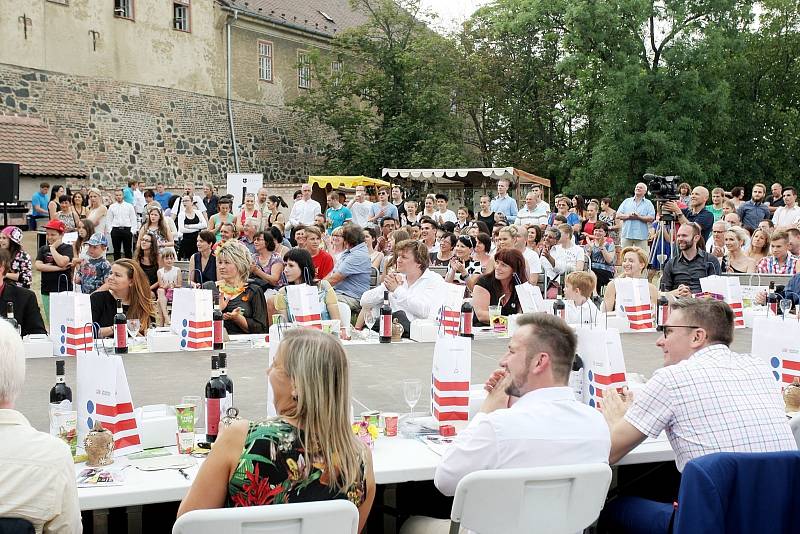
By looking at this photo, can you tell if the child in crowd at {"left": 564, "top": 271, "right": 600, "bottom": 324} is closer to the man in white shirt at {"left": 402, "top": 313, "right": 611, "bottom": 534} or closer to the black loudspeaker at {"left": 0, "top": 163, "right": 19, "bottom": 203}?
the man in white shirt at {"left": 402, "top": 313, "right": 611, "bottom": 534}

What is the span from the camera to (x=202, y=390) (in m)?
4.40

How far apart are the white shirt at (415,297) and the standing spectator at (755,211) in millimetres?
8590

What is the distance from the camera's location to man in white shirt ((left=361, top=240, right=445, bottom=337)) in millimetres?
7098

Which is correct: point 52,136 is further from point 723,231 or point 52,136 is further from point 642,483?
point 642,483

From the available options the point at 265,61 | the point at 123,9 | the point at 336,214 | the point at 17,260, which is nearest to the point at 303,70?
the point at 265,61

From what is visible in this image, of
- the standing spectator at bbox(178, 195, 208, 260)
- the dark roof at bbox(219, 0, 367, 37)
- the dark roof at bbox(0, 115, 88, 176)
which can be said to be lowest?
the standing spectator at bbox(178, 195, 208, 260)

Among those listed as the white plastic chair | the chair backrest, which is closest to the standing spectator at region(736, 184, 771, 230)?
the chair backrest

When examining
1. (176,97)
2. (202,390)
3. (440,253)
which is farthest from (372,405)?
(176,97)

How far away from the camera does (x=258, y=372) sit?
4941 millimetres

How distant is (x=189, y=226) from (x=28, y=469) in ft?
42.8

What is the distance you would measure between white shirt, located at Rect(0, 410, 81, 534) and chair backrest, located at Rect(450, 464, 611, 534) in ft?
3.70

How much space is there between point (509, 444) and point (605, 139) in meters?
24.6

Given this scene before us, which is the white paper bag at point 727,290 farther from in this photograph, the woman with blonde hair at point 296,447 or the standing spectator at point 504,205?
the standing spectator at point 504,205

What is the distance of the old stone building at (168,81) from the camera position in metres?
22.4
